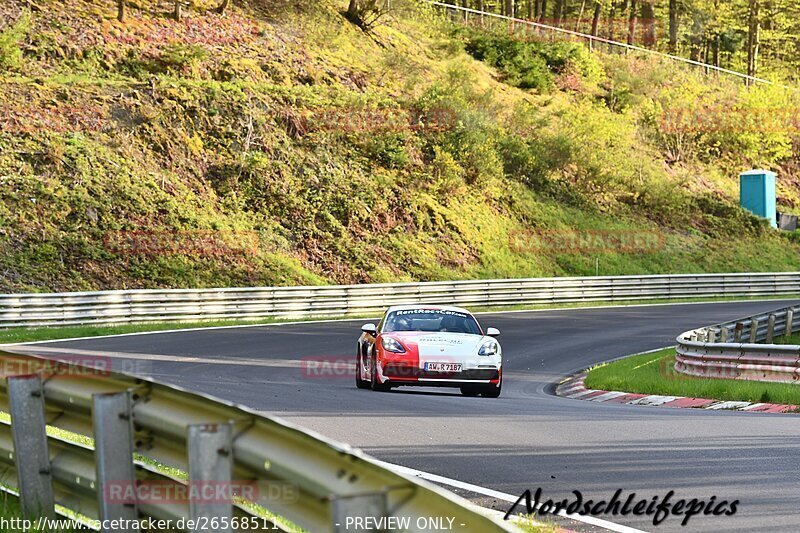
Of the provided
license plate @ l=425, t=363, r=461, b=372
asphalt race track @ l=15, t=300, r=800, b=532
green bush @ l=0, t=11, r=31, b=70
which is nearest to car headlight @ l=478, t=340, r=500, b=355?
license plate @ l=425, t=363, r=461, b=372

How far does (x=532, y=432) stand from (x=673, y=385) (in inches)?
272

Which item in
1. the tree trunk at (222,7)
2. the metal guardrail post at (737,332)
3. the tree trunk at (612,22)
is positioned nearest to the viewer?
the metal guardrail post at (737,332)

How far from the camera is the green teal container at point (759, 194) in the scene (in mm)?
57469

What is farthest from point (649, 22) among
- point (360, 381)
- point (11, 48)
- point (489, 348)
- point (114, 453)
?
point (114, 453)

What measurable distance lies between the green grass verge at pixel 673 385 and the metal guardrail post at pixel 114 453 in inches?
495

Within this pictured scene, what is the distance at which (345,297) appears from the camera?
34281 millimetres

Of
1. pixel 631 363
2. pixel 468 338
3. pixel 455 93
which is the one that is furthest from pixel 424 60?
pixel 468 338

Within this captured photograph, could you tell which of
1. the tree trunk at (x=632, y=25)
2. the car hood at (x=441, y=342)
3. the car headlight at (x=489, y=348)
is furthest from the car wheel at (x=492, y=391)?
the tree trunk at (x=632, y=25)

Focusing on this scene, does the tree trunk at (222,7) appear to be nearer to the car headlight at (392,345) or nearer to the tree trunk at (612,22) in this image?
the car headlight at (392,345)

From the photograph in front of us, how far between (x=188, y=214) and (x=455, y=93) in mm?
16295

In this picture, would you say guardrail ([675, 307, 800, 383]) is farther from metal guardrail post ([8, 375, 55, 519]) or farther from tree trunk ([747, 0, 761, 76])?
tree trunk ([747, 0, 761, 76])

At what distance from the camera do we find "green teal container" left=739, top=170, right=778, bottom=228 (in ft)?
189

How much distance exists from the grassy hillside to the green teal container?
123cm

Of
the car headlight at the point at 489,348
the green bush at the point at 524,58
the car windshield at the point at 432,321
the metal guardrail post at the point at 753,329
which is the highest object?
the green bush at the point at 524,58
